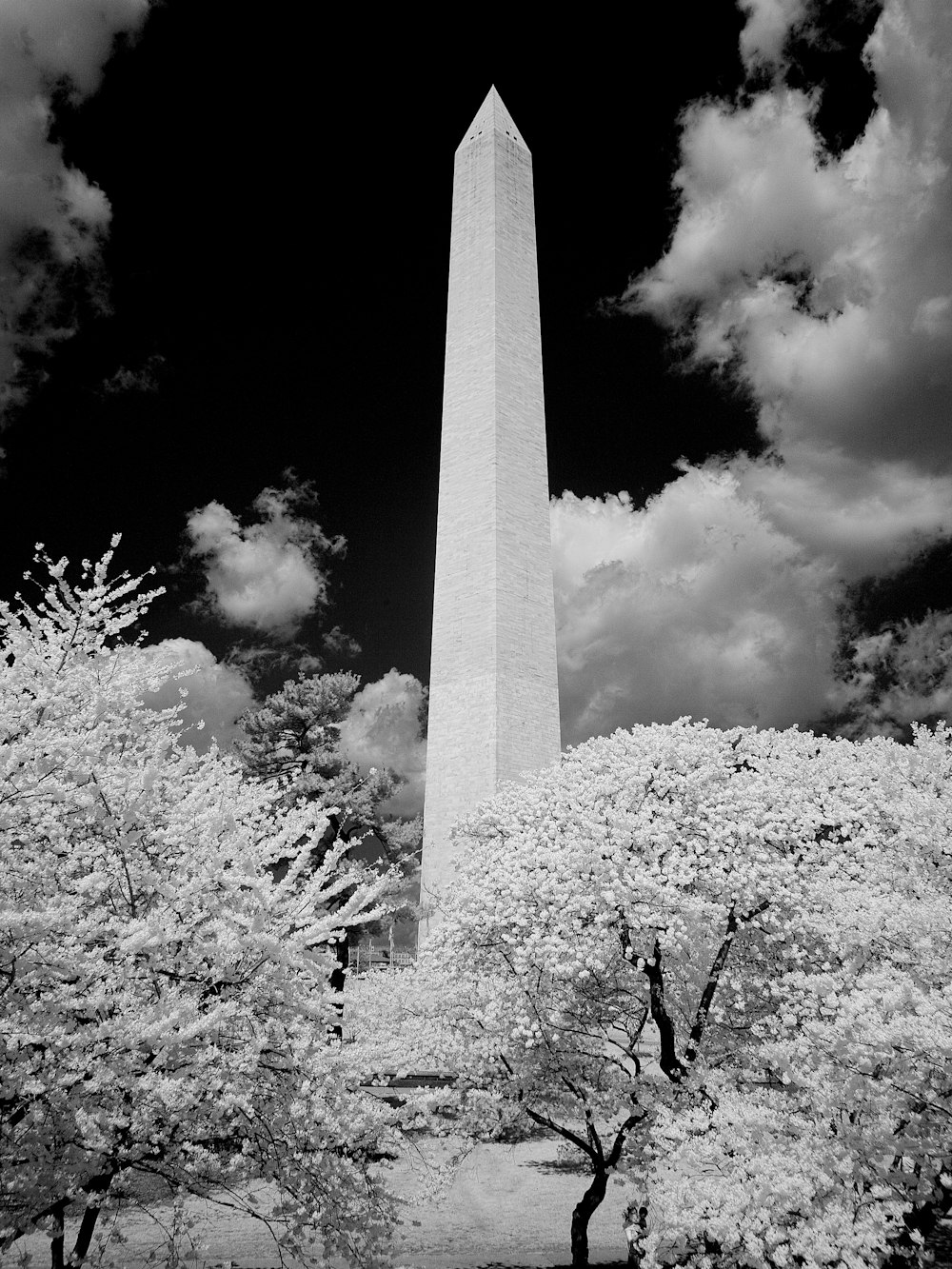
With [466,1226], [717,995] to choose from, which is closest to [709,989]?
[717,995]

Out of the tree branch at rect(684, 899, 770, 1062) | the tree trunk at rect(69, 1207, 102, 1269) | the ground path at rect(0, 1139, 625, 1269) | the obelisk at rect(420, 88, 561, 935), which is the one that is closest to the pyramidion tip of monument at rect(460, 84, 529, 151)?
the obelisk at rect(420, 88, 561, 935)

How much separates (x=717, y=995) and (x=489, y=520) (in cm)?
1830

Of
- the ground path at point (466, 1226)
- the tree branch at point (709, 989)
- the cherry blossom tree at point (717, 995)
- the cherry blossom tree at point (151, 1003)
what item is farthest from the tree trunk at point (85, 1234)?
the tree branch at point (709, 989)

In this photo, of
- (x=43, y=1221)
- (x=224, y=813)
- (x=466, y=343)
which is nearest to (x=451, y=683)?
(x=466, y=343)

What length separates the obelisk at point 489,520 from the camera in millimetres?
25312

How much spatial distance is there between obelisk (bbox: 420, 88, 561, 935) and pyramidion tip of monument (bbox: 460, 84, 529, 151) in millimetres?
103

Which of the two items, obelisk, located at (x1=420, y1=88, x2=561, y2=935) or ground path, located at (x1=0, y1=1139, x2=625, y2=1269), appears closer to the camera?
ground path, located at (x1=0, y1=1139, x2=625, y2=1269)

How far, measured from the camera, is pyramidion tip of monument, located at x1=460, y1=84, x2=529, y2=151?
1314 inches

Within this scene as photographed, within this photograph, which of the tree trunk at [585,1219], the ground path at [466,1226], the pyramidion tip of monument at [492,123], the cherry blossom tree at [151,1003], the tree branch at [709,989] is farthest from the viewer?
the pyramidion tip of monument at [492,123]

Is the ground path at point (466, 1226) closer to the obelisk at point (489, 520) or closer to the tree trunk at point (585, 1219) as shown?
the tree trunk at point (585, 1219)

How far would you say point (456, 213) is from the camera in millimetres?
33406

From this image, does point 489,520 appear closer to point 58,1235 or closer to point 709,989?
point 709,989

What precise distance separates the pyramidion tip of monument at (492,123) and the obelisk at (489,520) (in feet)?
0.34

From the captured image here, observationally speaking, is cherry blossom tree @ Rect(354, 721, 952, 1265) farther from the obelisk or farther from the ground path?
the obelisk
